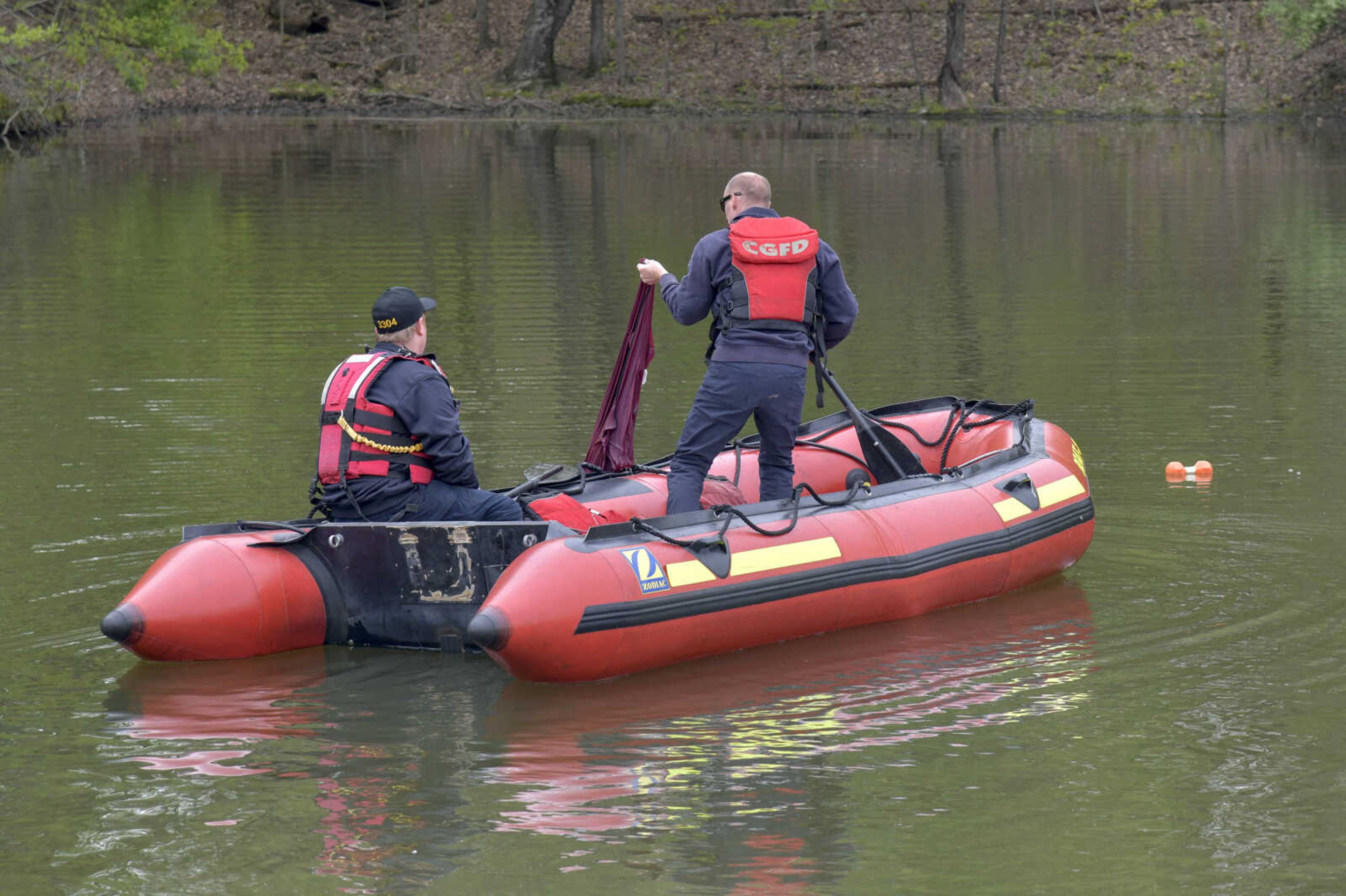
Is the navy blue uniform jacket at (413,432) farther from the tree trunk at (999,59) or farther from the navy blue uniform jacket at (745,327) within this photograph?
the tree trunk at (999,59)

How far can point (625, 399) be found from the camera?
312 inches

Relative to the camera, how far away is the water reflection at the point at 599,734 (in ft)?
16.6

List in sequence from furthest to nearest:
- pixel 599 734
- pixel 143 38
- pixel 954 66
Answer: pixel 954 66, pixel 143 38, pixel 599 734

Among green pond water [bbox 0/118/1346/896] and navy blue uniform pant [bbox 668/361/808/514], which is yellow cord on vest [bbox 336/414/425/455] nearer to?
green pond water [bbox 0/118/1346/896]

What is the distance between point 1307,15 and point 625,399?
95.7ft

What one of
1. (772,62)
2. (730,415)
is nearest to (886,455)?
(730,415)

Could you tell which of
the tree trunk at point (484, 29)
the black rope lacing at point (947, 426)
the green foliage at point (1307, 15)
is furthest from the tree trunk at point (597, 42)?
the black rope lacing at point (947, 426)

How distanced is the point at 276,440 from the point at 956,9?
29.4 meters

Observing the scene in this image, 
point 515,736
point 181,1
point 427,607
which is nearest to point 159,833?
point 515,736

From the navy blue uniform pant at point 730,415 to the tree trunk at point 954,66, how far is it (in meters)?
30.8

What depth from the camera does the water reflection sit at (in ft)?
16.6

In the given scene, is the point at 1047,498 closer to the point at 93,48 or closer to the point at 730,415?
the point at 730,415

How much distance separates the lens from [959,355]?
494 inches

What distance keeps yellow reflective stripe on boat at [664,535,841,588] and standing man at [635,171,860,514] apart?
59 centimetres
